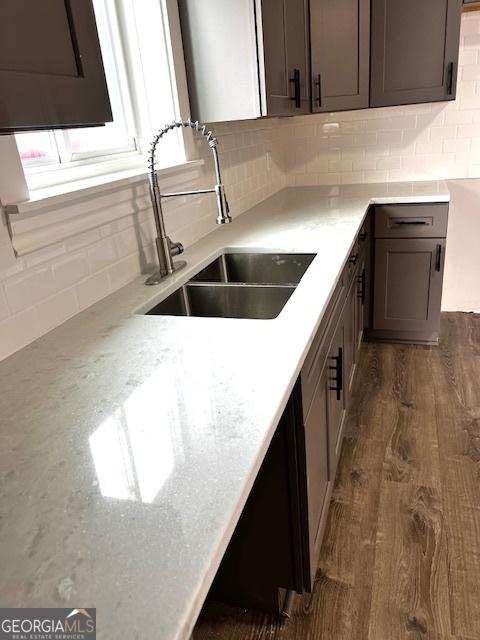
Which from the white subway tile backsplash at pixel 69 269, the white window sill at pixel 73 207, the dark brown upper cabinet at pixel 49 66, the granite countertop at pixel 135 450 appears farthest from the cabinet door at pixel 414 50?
the dark brown upper cabinet at pixel 49 66

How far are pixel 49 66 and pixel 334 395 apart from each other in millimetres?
1335

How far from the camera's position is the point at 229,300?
1.65 m

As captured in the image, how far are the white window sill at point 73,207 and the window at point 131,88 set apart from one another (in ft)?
0.33

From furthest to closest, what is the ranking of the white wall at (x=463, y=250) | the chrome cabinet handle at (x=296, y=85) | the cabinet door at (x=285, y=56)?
the white wall at (x=463, y=250) → the chrome cabinet handle at (x=296, y=85) → the cabinet door at (x=285, y=56)

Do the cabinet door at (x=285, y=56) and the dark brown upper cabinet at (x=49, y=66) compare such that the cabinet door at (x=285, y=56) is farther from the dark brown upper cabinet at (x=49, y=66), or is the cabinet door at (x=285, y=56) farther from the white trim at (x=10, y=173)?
the dark brown upper cabinet at (x=49, y=66)

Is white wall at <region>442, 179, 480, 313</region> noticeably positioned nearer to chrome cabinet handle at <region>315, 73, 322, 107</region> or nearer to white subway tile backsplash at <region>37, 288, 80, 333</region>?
chrome cabinet handle at <region>315, 73, 322, 107</region>

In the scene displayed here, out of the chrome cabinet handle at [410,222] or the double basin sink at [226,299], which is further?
the chrome cabinet handle at [410,222]

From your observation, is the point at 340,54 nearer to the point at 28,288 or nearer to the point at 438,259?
the point at 438,259

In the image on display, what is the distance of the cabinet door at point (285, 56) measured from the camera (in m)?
1.99

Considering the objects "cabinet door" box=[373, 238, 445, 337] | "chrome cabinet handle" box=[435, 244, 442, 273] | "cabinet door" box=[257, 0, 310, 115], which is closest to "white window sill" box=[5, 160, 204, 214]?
"cabinet door" box=[257, 0, 310, 115]

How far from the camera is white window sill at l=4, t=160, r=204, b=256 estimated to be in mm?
1188

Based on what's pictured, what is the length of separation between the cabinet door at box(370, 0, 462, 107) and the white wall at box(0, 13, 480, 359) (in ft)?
1.24

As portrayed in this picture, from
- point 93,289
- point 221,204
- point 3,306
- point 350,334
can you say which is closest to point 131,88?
point 221,204

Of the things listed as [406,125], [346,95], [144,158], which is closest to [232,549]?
[144,158]
